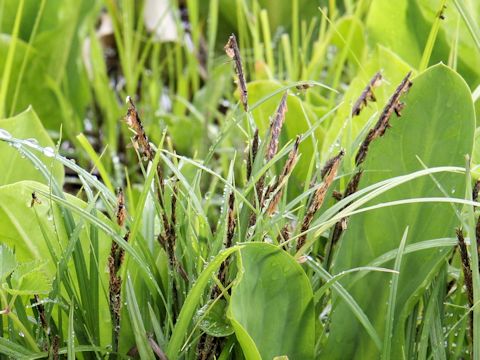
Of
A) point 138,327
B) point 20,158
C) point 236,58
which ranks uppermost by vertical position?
point 236,58

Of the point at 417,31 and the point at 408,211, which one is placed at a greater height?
the point at 417,31

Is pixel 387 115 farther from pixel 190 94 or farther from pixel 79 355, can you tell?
pixel 190 94

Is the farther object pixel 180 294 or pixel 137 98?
pixel 137 98

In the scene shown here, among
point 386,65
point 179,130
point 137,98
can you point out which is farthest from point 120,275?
point 137,98

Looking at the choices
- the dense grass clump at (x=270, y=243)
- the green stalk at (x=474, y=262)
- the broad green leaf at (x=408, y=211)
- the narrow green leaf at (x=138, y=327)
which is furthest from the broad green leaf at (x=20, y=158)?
the green stalk at (x=474, y=262)

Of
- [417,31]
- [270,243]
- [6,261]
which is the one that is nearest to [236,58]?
[270,243]

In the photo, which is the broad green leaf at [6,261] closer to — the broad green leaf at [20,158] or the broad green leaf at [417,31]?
the broad green leaf at [20,158]

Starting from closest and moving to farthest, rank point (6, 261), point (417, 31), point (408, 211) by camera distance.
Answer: point (6, 261), point (408, 211), point (417, 31)

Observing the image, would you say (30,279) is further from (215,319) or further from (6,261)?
(215,319)
